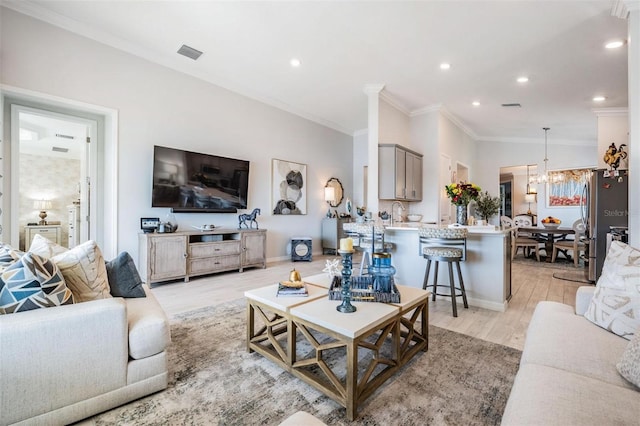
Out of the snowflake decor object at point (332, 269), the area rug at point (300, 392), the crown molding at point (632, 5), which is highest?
the crown molding at point (632, 5)

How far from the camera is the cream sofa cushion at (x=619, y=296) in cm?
141

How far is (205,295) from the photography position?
137 inches

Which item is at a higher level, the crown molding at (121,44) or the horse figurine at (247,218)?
the crown molding at (121,44)

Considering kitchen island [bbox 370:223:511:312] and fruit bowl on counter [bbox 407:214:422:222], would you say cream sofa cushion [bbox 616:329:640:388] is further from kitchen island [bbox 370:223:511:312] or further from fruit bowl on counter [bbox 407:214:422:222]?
fruit bowl on counter [bbox 407:214:422:222]

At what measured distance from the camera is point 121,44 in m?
3.72

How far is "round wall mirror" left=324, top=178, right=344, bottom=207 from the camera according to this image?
266 inches

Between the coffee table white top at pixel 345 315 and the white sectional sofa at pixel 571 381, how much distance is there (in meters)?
0.64

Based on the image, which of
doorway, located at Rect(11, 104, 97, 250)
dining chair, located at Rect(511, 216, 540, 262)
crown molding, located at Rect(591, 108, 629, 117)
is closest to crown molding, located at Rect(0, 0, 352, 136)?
doorway, located at Rect(11, 104, 97, 250)

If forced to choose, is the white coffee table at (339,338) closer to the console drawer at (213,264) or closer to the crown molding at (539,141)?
the console drawer at (213,264)

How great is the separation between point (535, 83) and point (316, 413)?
5264mm

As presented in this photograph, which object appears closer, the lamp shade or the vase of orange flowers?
the vase of orange flowers

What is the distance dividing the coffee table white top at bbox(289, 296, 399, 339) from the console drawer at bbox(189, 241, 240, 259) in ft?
9.52

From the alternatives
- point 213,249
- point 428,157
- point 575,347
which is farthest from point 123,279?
point 428,157

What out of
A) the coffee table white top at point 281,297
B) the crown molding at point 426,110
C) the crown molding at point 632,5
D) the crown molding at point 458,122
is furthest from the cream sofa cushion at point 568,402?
the crown molding at point 458,122
